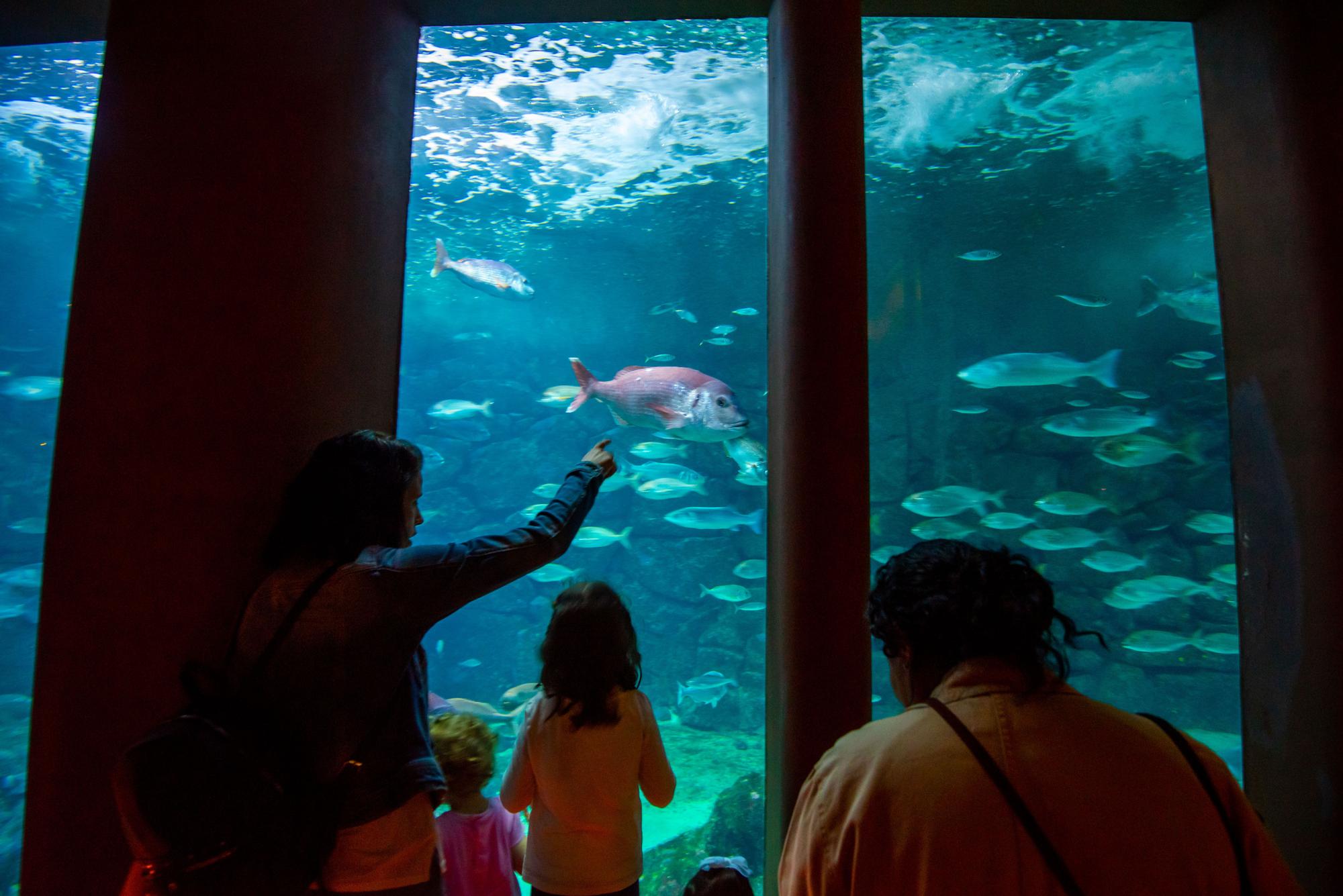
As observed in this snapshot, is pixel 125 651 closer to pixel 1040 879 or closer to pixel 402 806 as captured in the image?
pixel 402 806

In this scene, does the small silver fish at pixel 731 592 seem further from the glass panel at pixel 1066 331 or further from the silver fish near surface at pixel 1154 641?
the silver fish near surface at pixel 1154 641

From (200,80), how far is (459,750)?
2.14 m

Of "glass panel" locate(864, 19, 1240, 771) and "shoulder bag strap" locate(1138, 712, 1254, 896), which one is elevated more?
"glass panel" locate(864, 19, 1240, 771)

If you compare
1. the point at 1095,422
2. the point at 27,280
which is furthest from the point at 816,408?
the point at 27,280

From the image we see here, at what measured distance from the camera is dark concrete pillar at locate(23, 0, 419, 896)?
170 cm

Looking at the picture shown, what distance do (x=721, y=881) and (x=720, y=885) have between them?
0.4 inches

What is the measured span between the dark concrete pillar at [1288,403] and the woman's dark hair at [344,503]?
3170mm

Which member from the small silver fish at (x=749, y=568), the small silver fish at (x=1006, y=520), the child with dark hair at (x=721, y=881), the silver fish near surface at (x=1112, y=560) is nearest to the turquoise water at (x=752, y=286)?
the silver fish near surface at (x=1112, y=560)

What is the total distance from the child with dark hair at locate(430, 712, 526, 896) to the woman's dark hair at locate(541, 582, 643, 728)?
29 centimetres

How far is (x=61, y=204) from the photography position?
1842 centimetres

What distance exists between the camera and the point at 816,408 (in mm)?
2289

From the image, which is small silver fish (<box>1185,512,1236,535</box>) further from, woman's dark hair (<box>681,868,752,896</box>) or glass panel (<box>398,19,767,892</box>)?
woman's dark hair (<box>681,868,752,896</box>)

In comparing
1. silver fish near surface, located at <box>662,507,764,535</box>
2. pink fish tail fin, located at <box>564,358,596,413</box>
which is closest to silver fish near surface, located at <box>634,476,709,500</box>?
silver fish near surface, located at <box>662,507,764,535</box>

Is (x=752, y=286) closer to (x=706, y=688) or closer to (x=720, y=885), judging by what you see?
(x=706, y=688)
